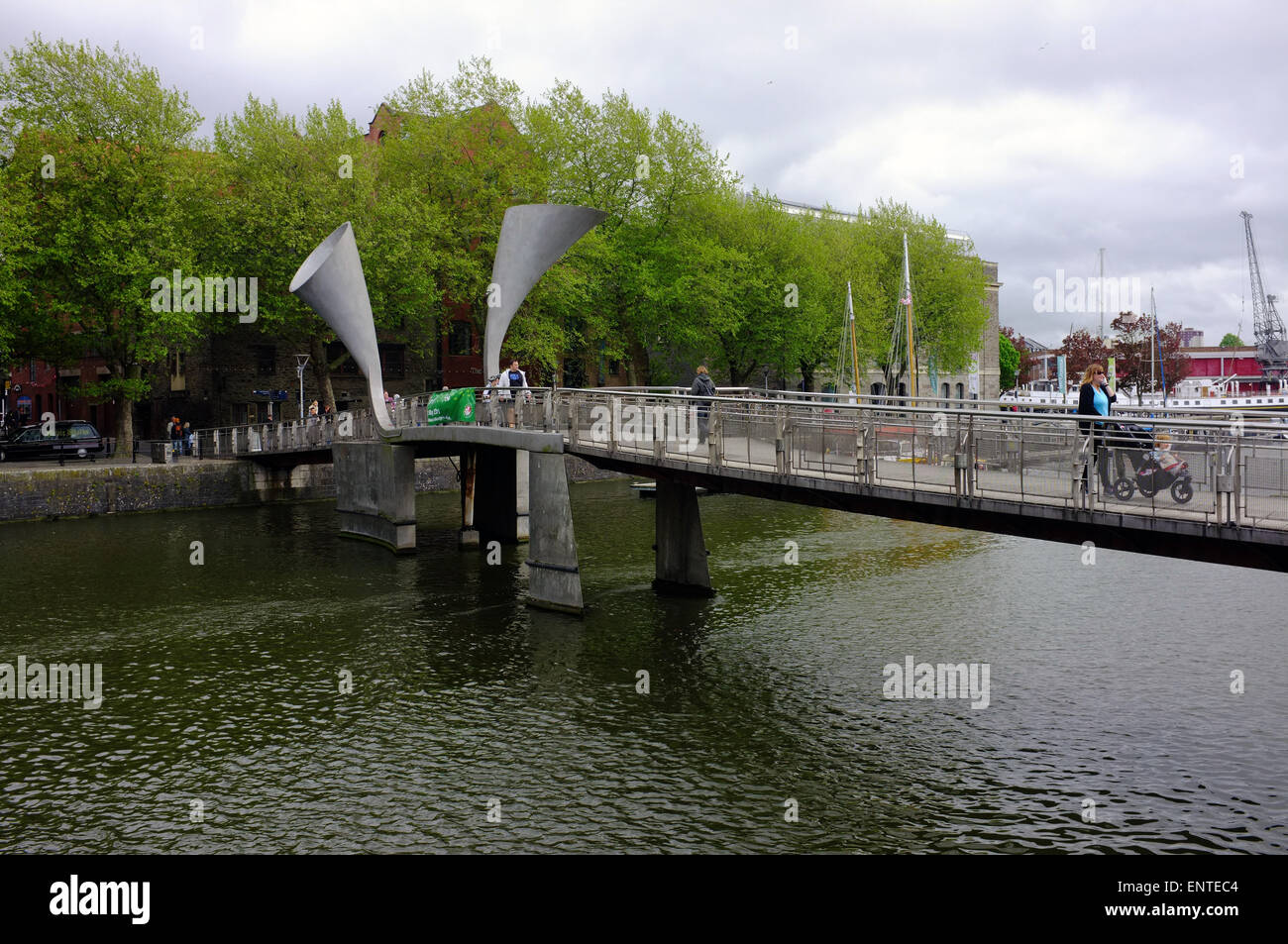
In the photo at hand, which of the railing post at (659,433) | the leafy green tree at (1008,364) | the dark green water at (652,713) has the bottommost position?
the dark green water at (652,713)

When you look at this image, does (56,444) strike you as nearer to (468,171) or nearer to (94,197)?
(94,197)

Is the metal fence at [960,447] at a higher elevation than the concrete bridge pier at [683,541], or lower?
higher

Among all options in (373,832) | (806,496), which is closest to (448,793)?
(373,832)

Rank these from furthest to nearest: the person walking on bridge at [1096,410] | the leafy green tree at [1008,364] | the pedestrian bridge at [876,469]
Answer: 1. the leafy green tree at [1008,364]
2. the person walking on bridge at [1096,410]
3. the pedestrian bridge at [876,469]

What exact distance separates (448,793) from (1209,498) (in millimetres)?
9263

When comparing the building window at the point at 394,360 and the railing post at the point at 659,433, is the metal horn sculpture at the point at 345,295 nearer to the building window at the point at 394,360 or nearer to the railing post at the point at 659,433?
the railing post at the point at 659,433

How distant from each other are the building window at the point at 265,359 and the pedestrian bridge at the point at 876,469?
28322 mm

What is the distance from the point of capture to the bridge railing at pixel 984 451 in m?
11.7

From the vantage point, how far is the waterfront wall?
38.5m

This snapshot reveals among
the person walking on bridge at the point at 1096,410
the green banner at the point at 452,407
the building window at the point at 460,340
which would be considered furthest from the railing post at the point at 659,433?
the building window at the point at 460,340

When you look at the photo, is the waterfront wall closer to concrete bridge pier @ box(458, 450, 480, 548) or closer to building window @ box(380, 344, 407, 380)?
concrete bridge pier @ box(458, 450, 480, 548)

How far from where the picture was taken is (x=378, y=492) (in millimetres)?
32906

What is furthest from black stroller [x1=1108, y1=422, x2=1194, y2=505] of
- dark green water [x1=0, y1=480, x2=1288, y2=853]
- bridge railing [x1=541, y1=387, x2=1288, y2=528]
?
dark green water [x1=0, y1=480, x2=1288, y2=853]
